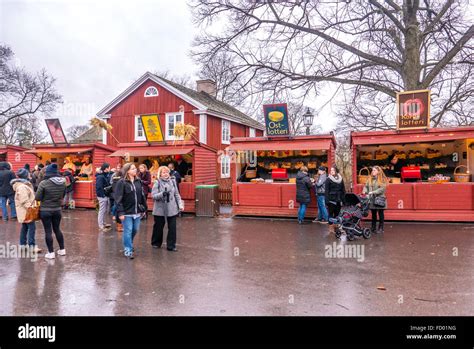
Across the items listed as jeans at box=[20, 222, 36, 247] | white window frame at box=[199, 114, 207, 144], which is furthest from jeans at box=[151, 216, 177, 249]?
white window frame at box=[199, 114, 207, 144]

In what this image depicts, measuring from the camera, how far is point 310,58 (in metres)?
16.1

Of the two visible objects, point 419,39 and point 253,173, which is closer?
point 253,173

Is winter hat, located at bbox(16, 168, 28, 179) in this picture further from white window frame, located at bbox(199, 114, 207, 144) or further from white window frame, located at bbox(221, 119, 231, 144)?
white window frame, located at bbox(221, 119, 231, 144)

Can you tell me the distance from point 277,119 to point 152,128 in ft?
17.2

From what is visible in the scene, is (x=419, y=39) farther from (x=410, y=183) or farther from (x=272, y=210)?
(x=272, y=210)

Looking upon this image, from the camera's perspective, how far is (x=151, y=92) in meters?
20.3

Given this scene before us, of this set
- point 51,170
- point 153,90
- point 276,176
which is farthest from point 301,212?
point 153,90

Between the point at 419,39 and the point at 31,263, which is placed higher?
the point at 419,39

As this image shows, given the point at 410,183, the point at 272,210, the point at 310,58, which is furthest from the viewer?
the point at 310,58

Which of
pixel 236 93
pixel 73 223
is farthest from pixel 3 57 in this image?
pixel 73 223

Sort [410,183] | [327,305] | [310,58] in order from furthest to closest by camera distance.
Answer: [310,58] → [410,183] → [327,305]

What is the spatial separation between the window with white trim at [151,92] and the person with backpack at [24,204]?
1392cm

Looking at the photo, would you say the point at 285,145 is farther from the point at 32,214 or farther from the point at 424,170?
the point at 32,214
